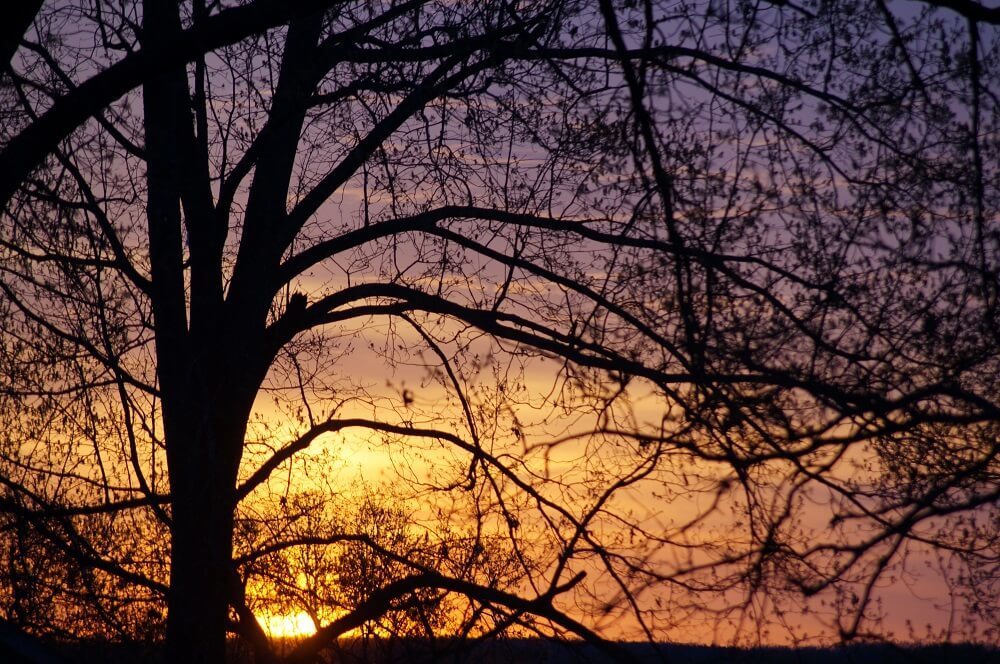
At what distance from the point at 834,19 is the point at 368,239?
357 centimetres

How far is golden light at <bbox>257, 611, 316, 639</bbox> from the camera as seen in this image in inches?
301

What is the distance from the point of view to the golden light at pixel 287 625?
7633 mm

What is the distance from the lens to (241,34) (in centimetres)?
380

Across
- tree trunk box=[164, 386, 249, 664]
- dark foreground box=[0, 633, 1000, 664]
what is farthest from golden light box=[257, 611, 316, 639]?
tree trunk box=[164, 386, 249, 664]

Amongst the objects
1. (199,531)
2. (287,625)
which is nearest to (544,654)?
(287,625)

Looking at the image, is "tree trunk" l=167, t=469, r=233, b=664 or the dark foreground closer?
the dark foreground

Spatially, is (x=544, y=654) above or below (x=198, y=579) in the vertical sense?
below

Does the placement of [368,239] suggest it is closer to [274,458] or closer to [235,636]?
[274,458]

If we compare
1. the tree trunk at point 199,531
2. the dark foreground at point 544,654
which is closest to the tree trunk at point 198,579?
the tree trunk at point 199,531

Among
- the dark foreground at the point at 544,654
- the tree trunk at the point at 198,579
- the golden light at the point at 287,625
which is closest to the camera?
the dark foreground at the point at 544,654

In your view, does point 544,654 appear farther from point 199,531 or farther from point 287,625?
point 199,531

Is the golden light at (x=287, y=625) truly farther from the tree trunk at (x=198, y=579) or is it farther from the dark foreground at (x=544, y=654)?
the tree trunk at (x=198, y=579)

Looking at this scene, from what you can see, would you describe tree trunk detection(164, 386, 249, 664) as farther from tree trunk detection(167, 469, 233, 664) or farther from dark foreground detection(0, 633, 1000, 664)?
dark foreground detection(0, 633, 1000, 664)

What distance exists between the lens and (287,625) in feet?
25.5
